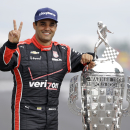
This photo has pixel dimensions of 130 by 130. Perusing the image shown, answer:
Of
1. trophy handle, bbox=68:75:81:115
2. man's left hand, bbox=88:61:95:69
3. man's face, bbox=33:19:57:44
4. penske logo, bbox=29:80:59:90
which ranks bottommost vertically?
trophy handle, bbox=68:75:81:115

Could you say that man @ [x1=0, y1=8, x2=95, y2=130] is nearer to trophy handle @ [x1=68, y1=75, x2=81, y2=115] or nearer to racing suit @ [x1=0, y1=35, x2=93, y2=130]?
racing suit @ [x1=0, y1=35, x2=93, y2=130]

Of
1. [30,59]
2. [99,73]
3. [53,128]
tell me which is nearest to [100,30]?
[99,73]

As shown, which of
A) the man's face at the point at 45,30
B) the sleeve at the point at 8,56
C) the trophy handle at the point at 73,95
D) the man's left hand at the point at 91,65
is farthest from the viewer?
the trophy handle at the point at 73,95

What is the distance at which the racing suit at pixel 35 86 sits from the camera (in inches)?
90.5

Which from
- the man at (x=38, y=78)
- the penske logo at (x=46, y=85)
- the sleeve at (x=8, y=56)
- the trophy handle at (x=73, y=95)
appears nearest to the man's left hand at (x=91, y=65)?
the man at (x=38, y=78)

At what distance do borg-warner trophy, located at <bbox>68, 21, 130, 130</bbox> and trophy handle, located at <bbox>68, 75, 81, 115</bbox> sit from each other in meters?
0.10

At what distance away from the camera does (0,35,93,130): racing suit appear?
2.30 m

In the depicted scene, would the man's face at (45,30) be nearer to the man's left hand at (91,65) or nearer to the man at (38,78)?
the man at (38,78)

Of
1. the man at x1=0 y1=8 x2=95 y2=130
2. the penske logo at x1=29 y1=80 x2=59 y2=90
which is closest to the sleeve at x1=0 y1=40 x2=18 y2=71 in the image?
the man at x1=0 y1=8 x2=95 y2=130

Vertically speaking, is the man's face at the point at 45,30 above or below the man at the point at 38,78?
above

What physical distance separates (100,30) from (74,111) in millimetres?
774

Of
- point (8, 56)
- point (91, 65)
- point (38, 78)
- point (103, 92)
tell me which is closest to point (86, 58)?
point (91, 65)

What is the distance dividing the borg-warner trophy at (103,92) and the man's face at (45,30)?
423mm

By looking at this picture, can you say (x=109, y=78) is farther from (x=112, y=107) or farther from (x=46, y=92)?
(x=46, y=92)
